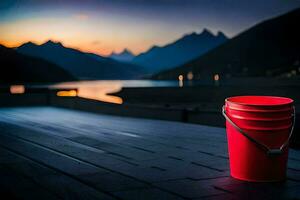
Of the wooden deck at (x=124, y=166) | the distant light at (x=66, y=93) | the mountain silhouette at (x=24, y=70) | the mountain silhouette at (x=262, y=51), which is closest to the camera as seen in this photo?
the wooden deck at (x=124, y=166)

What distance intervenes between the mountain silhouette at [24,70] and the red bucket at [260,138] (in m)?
155

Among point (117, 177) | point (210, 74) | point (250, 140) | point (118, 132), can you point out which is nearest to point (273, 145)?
point (250, 140)

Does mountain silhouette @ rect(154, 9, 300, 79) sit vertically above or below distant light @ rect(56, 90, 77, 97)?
above

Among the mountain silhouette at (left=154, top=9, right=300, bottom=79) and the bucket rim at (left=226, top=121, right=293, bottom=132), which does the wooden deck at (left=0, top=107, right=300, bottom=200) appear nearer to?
the bucket rim at (left=226, top=121, right=293, bottom=132)

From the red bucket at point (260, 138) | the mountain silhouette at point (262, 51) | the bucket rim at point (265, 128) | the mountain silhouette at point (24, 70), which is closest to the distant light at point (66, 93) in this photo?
the red bucket at point (260, 138)

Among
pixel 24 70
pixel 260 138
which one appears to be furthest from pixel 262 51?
pixel 260 138

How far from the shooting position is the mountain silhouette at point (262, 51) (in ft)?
550

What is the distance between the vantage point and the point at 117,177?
3.83 metres

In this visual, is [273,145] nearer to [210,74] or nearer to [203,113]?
[203,113]

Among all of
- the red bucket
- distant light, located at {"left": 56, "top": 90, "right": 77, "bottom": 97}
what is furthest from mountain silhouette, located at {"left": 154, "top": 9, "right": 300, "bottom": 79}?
the red bucket

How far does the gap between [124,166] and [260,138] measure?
133cm

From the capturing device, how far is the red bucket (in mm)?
3637

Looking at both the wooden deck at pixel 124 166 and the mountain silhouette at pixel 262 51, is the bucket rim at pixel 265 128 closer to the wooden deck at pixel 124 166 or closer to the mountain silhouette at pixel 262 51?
the wooden deck at pixel 124 166

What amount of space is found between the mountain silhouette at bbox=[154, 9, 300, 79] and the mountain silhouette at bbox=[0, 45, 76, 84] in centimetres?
6224
